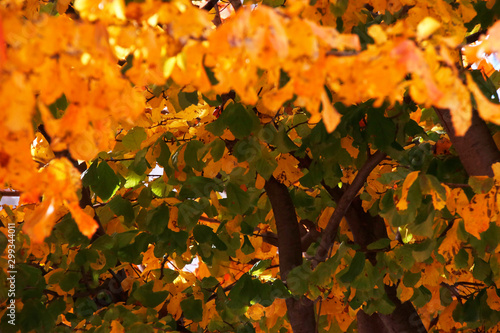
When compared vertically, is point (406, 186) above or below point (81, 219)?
below

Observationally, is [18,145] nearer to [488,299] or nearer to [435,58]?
[435,58]

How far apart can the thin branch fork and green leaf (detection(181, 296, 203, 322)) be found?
0.80m

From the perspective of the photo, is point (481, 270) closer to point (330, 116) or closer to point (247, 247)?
point (247, 247)

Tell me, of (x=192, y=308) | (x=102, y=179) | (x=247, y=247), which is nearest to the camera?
(x=102, y=179)

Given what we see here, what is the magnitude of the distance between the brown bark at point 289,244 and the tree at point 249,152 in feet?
0.04

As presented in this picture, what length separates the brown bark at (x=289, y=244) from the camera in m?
4.04

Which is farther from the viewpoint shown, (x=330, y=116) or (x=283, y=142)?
(x=283, y=142)

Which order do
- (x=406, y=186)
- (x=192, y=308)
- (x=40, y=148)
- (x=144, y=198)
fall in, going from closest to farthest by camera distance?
(x=406, y=186), (x=144, y=198), (x=192, y=308), (x=40, y=148)

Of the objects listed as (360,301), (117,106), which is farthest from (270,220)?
(117,106)

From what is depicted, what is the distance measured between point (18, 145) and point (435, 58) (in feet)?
3.07

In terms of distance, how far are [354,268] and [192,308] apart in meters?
1.12

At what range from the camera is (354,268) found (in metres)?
3.50

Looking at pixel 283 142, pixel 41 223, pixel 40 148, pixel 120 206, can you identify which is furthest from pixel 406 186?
pixel 40 148

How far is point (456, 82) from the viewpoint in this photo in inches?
52.1
